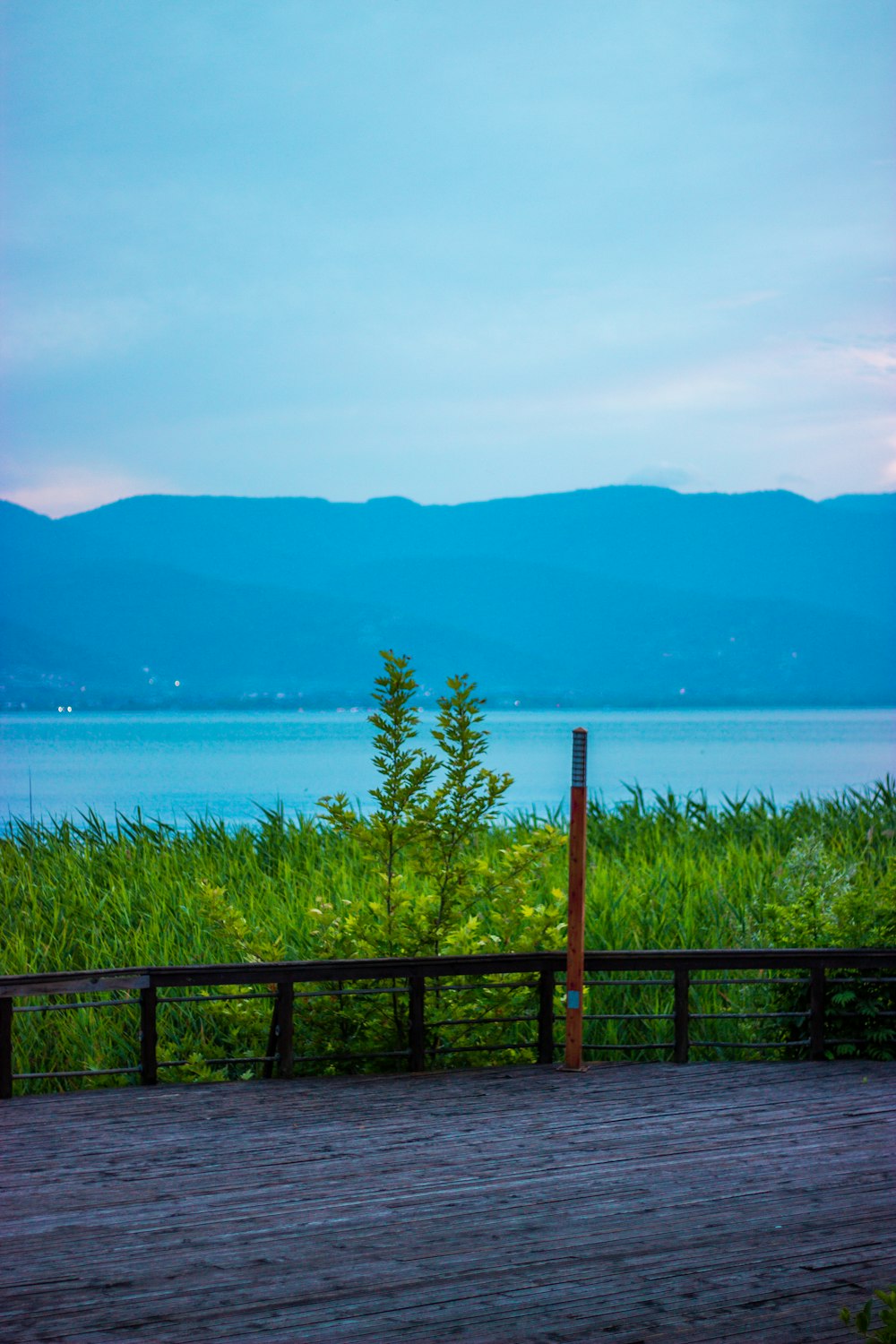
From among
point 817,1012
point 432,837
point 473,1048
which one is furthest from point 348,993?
point 817,1012

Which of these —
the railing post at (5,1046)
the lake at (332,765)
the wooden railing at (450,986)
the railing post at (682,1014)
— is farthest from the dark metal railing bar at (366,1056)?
the lake at (332,765)

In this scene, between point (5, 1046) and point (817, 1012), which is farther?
point (817, 1012)

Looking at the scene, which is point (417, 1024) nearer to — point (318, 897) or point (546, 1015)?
point (546, 1015)

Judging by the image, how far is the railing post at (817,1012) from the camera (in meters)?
9.71

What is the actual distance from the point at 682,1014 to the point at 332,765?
10718cm

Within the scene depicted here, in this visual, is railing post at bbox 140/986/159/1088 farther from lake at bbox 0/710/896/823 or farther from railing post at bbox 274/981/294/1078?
lake at bbox 0/710/896/823

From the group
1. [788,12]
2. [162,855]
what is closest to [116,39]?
[788,12]

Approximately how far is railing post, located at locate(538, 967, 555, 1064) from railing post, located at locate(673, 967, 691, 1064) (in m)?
0.98

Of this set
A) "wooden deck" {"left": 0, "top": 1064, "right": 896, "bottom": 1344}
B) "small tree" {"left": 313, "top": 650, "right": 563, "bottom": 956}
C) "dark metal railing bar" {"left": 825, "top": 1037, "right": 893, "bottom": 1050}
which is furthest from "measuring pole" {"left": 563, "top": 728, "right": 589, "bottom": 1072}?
"dark metal railing bar" {"left": 825, "top": 1037, "right": 893, "bottom": 1050}

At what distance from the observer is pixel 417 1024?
30.4ft

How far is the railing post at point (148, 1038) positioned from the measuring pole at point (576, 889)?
294cm

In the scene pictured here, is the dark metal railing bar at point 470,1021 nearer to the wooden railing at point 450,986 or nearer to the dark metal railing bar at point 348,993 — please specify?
the wooden railing at point 450,986

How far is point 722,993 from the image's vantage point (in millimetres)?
11828

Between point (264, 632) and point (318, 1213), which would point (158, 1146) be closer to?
point (318, 1213)
